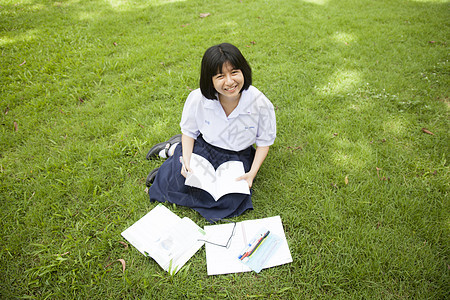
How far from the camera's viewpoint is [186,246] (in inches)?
81.7

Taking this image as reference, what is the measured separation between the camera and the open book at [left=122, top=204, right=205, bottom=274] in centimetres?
201

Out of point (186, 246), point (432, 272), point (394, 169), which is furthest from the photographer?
point (394, 169)

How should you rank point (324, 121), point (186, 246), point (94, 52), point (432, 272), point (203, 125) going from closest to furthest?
point (432, 272), point (186, 246), point (203, 125), point (324, 121), point (94, 52)

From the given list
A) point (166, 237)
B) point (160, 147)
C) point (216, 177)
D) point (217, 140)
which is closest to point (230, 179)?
point (216, 177)

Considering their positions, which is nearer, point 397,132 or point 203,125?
point 203,125

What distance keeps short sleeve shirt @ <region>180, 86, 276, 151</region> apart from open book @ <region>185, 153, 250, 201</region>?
0.19m

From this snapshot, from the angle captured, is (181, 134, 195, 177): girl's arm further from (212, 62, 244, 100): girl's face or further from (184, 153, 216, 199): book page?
(212, 62, 244, 100): girl's face

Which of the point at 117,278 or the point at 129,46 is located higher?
the point at 129,46

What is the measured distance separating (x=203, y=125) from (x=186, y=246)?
107 centimetres

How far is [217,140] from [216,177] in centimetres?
34

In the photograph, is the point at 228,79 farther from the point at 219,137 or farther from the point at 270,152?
the point at 270,152

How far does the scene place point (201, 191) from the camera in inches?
90.6

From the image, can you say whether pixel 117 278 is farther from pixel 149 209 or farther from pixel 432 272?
pixel 432 272

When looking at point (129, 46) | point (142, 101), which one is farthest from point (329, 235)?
point (129, 46)
